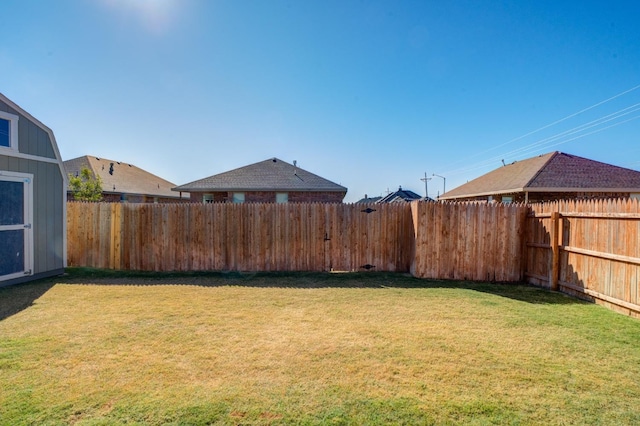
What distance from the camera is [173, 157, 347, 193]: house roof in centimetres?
1703

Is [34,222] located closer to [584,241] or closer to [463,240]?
[463,240]

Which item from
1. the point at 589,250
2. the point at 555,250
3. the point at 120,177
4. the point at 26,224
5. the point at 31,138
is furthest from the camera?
the point at 120,177

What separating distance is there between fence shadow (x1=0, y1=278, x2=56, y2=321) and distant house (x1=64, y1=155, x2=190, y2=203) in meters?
14.1

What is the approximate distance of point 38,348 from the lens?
358 cm

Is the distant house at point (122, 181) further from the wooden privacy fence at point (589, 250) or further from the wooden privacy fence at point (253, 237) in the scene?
the wooden privacy fence at point (589, 250)

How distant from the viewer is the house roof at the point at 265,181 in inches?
671

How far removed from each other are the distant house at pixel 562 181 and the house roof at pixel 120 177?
79.3 ft

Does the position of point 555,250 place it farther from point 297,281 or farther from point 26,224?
point 26,224

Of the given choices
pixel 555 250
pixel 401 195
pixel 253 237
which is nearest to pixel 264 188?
pixel 253 237

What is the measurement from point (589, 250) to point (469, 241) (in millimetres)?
2333

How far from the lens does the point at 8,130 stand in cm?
674

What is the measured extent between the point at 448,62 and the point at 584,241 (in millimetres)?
8796

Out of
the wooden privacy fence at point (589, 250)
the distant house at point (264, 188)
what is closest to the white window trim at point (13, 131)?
the distant house at point (264, 188)

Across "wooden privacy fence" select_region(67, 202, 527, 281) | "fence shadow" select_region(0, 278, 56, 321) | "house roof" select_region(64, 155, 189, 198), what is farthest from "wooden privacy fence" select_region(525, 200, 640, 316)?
"house roof" select_region(64, 155, 189, 198)
